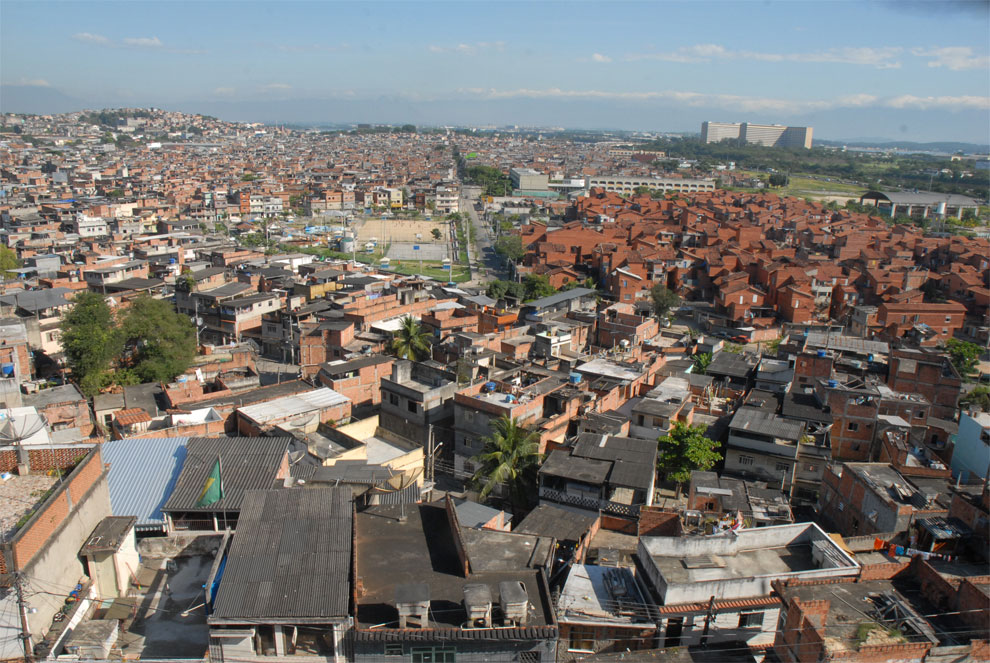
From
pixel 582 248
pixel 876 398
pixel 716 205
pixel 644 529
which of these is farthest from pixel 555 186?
pixel 644 529

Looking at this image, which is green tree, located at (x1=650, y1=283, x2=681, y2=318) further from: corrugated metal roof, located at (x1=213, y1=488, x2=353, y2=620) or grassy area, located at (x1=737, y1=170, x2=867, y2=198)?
grassy area, located at (x1=737, y1=170, x2=867, y2=198)

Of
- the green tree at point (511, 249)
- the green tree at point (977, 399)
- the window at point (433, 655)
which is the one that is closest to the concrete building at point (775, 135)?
the green tree at point (511, 249)

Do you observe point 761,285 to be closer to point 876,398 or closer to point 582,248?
point 582,248

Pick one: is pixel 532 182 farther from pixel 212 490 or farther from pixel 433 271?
pixel 212 490

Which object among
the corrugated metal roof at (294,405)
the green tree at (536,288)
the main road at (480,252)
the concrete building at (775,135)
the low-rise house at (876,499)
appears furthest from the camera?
the concrete building at (775,135)

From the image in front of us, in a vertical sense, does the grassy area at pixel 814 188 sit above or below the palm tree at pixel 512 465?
above

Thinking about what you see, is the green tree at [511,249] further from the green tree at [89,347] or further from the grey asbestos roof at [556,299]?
the green tree at [89,347]
